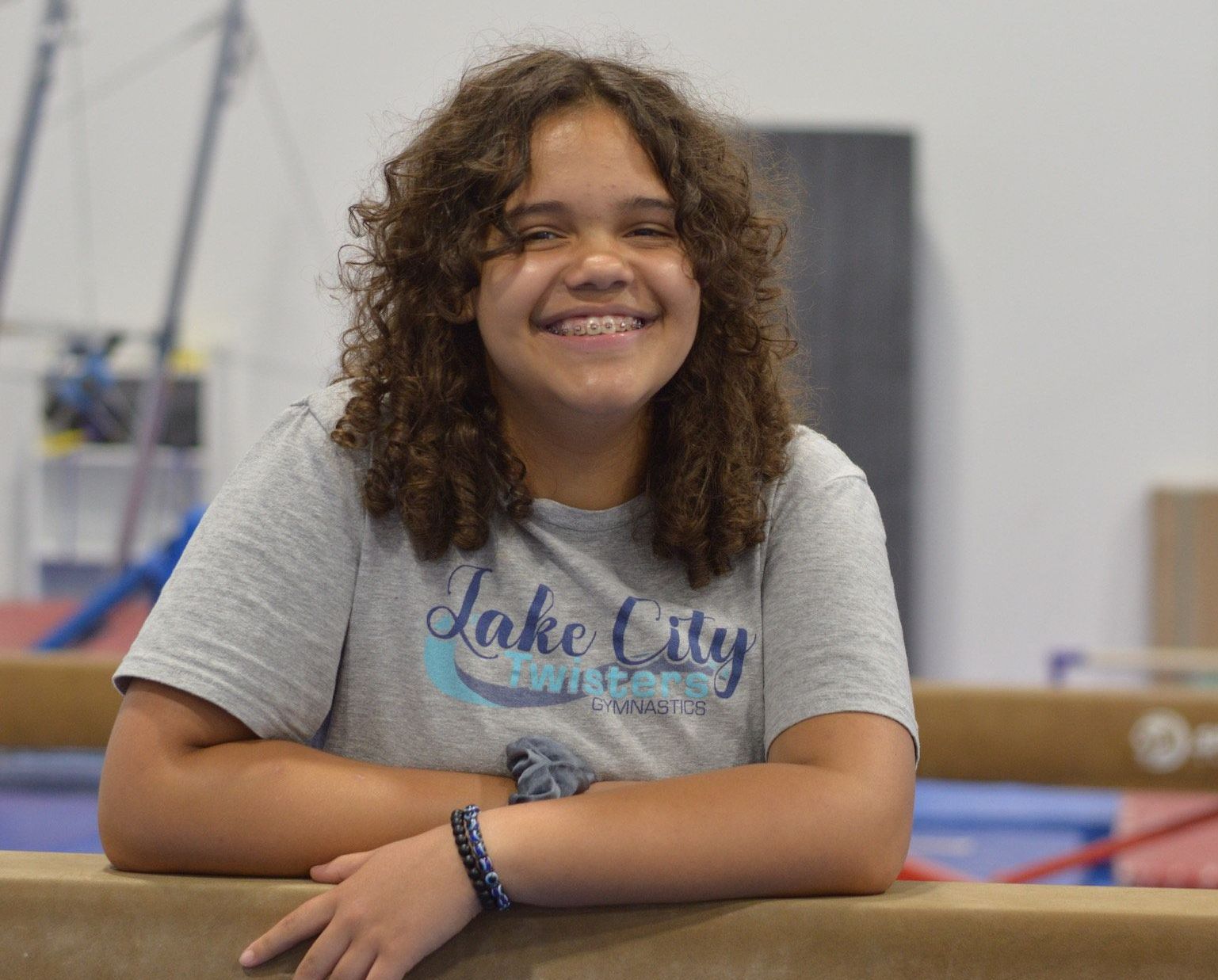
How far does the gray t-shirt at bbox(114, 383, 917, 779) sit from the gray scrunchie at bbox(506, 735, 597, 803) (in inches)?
0.8

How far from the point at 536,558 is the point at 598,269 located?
0.78 ft

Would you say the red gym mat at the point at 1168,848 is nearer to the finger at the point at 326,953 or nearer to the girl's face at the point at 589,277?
the girl's face at the point at 589,277

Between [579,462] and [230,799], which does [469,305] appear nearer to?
[579,462]

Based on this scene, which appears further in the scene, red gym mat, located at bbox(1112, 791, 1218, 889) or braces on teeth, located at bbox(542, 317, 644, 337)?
red gym mat, located at bbox(1112, 791, 1218, 889)

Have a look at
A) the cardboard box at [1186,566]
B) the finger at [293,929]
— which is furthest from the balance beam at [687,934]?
the cardboard box at [1186,566]

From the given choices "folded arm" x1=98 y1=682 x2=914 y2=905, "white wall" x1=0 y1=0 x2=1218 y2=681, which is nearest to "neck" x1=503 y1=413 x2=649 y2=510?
"folded arm" x1=98 y1=682 x2=914 y2=905

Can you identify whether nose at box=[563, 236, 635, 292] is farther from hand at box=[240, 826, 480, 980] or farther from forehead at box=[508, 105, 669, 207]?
hand at box=[240, 826, 480, 980]

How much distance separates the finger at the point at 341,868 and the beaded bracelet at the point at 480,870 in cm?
7

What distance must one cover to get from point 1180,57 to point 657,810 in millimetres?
4781

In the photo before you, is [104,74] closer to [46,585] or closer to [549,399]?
[46,585]

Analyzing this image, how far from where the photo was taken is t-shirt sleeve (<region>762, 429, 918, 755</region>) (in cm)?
90

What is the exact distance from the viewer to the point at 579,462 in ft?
3.39

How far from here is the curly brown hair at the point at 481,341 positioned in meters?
0.97

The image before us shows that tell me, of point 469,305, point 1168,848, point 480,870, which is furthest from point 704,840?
point 1168,848
